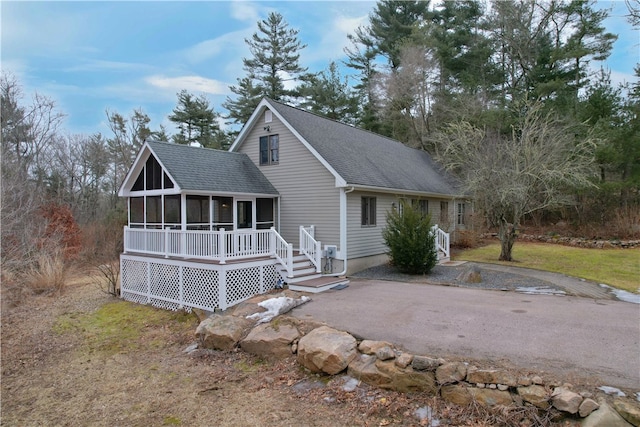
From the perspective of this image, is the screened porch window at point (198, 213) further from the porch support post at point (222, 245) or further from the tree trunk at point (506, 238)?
the tree trunk at point (506, 238)

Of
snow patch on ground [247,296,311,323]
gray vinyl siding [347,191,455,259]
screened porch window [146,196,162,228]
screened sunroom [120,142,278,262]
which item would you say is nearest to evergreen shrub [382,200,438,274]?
gray vinyl siding [347,191,455,259]

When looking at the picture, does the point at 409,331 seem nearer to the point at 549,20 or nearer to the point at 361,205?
the point at 361,205

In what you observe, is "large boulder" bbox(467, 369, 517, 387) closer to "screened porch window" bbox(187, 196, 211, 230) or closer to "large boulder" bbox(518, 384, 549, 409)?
"large boulder" bbox(518, 384, 549, 409)

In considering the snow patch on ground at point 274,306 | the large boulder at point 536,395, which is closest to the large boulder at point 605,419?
the large boulder at point 536,395

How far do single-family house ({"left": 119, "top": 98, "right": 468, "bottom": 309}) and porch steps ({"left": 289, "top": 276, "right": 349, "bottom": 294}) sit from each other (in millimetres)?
33

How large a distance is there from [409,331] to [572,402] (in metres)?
2.64

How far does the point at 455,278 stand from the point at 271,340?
7025 mm

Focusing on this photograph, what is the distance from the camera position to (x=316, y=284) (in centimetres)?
1003

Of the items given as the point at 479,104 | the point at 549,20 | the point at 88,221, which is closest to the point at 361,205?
the point at 479,104

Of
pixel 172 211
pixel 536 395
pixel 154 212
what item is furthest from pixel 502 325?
pixel 154 212

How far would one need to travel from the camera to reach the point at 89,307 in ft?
Result: 38.8

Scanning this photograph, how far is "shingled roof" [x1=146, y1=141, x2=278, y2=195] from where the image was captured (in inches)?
450

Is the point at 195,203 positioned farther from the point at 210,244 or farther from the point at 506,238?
the point at 506,238

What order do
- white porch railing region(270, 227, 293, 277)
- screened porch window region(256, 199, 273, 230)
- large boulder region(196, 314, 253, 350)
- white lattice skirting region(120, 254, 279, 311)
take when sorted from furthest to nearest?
1. screened porch window region(256, 199, 273, 230)
2. white porch railing region(270, 227, 293, 277)
3. white lattice skirting region(120, 254, 279, 311)
4. large boulder region(196, 314, 253, 350)
